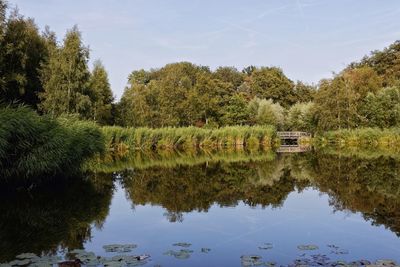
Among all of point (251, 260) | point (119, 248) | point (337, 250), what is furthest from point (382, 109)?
point (119, 248)

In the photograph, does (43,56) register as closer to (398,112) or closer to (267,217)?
(267,217)

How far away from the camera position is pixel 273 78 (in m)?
66.5

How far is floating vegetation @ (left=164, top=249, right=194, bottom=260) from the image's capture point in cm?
628

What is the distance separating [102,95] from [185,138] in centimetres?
1137

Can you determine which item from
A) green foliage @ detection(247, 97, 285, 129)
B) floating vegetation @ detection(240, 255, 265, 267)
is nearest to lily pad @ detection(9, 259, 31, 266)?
floating vegetation @ detection(240, 255, 265, 267)

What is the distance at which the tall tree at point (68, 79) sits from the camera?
30125 millimetres

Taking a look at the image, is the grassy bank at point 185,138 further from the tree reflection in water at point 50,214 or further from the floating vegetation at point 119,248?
the floating vegetation at point 119,248

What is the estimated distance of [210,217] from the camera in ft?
31.0

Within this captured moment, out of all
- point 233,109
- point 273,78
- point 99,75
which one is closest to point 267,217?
point 99,75

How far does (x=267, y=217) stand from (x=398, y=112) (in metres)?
37.6

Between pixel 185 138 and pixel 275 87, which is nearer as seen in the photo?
pixel 185 138

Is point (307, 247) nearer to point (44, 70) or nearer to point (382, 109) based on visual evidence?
point (44, 70)

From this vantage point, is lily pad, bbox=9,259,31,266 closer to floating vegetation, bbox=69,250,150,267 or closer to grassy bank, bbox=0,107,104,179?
floating vegetation, bbox=69,250,150,267

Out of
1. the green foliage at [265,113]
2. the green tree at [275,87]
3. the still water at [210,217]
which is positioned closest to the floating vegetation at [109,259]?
the still water at [210,217]
